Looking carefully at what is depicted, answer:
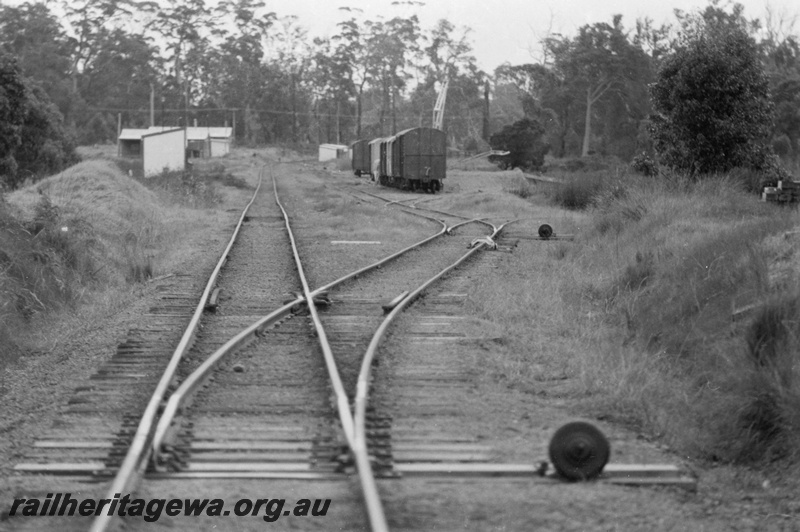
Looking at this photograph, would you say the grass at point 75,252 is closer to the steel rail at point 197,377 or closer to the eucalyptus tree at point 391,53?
the steel rail at point 197,377

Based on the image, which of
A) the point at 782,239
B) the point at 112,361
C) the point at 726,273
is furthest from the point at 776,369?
the point at 112,361

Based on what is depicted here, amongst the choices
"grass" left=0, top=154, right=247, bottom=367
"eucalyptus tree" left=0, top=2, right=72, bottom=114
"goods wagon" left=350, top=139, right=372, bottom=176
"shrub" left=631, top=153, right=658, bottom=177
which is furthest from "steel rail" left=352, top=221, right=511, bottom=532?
"eucalyptus tree" left=0, top=2, right=72, bottom=114

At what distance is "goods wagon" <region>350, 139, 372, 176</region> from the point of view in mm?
56866

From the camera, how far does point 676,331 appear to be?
29.0 feet

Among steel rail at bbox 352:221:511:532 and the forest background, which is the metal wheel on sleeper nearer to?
steel rail at bbox 352:221:511:532

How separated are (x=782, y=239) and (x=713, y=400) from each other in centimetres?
410

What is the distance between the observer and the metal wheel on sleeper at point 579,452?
518cm

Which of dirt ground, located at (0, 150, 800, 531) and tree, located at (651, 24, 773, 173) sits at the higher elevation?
tree, located at (651, 24, 773, 173)

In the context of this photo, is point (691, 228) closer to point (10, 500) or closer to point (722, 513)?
point (722, 513)

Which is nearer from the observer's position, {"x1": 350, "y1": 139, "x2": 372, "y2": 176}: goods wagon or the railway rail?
the railway rail

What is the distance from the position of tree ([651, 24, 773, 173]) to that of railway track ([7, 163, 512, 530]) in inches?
659

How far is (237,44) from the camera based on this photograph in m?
112

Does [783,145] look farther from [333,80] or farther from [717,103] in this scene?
[333,80]

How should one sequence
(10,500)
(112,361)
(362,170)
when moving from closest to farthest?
(10,500)
(112,361)
(362,170)
